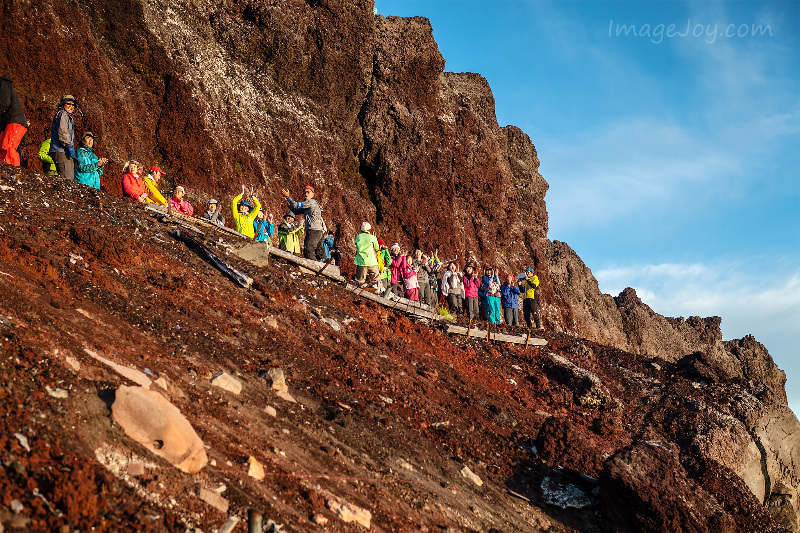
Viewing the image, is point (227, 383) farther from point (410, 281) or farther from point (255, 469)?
point (410, 281)

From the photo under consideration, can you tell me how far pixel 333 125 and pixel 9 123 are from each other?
53.0ft

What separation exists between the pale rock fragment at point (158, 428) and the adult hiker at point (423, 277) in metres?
12.5

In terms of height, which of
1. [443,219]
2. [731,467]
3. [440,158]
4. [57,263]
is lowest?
[57,263]

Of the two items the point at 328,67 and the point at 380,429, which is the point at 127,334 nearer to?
the point at 380,429

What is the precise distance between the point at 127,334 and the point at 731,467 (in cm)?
1062

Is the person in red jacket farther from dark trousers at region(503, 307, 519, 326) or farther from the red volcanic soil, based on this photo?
dark trousers at region(503, 307, 519, 326)

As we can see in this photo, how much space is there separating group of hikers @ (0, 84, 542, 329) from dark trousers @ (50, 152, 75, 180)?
0.02 m

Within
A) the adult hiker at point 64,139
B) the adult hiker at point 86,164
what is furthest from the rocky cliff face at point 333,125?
the adult hiker at point 64,139

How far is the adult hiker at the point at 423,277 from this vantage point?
17.4m

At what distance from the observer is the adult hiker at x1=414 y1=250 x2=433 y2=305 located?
17375 mm

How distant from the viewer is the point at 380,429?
24.7 ft

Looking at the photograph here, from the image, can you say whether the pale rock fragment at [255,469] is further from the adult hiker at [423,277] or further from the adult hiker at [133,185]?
the adult hiker at [423,277]

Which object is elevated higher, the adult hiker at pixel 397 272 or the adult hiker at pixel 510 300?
the adult hiker at pixel 510 300

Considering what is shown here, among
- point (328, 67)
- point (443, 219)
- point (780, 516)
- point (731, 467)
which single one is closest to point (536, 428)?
point (731, 467)
